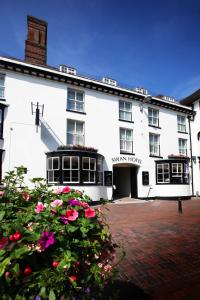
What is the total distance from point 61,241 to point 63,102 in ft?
53.2

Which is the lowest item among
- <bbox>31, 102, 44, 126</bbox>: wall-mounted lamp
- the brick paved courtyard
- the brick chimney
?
the brick paved courtyard

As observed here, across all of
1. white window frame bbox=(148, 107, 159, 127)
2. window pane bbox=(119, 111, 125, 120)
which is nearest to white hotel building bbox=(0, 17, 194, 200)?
white window frame bbox=(148, 107, 159, 127)

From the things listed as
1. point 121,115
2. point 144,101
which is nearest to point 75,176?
point 121,115

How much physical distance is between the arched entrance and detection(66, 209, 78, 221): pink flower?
1802 centimetres

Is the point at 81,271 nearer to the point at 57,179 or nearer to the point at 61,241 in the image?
the point at 61,241

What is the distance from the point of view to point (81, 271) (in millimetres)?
1937

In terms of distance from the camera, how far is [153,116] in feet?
73.5

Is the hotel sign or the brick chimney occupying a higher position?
the brick chimney

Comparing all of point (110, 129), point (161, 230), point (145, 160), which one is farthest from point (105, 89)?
point (161, 230)

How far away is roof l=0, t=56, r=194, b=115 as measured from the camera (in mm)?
15459

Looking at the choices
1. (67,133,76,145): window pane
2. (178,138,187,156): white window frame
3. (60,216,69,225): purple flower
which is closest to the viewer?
(60,216,69,225): purple flower

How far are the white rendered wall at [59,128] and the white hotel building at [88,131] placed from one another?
0.06 metres

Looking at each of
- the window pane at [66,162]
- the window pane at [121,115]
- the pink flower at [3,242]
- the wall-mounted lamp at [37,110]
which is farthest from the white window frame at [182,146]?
the pink flower at [3,242]

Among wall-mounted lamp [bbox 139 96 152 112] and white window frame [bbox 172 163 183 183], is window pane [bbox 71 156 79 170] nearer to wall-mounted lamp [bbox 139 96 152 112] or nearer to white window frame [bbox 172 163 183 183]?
wall-mounted lamp [bbox 139 96 152 112]
